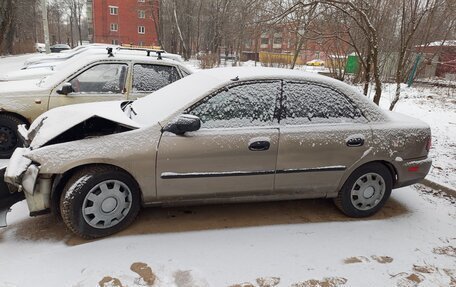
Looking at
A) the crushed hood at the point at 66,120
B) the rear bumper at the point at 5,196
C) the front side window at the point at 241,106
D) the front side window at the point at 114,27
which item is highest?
the front side window at the point at 114,27

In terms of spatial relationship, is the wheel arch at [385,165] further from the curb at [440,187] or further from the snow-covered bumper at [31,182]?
the snow-covered bumper at [31,182]

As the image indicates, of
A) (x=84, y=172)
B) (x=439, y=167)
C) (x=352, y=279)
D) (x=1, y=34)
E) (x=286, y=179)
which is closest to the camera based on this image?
(x=352, y=279)

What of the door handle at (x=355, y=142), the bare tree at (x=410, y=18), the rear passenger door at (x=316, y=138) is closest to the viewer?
the rear passenger door at (x=316, y=138)

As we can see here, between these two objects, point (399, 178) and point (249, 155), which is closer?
point (249, 155)

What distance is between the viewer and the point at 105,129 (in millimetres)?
3414

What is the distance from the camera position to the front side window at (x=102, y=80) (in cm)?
546

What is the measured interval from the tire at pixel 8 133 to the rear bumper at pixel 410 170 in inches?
→ 206

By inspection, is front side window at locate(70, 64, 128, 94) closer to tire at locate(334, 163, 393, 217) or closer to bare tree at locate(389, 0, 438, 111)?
tire at locate(334, 163, 393, 217)

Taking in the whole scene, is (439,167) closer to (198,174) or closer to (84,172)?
(198,174)

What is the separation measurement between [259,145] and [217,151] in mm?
425

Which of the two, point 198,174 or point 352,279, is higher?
point 198,174

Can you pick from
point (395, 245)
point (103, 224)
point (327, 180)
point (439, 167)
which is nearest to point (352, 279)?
point (395, 245)

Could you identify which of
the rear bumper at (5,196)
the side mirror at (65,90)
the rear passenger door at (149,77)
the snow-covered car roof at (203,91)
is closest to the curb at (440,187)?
the snow-covered car roof at (203,91)

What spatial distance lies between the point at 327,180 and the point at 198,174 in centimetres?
141
